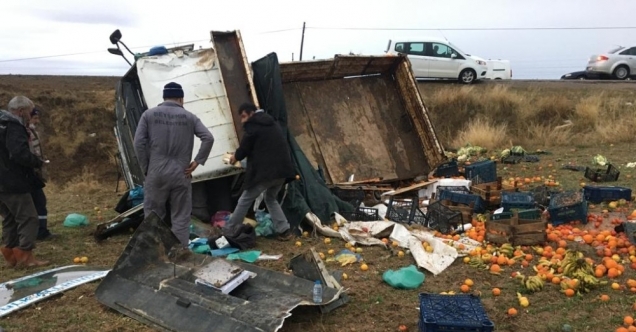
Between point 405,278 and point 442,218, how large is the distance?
199cm

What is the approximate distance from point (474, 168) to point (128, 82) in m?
5.69

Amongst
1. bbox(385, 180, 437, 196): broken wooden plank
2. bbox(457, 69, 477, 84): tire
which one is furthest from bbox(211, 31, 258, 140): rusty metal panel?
bbox(457, 69, 477, 84): tire

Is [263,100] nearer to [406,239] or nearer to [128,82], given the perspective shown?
[128,82]

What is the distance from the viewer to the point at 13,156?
17.8 feet

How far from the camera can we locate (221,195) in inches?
301

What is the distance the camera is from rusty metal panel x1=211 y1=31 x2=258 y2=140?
763 cm

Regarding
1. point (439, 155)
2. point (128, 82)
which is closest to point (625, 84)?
point (439, 155)

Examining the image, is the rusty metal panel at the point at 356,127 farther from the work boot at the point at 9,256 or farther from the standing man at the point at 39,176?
the work boot at the point at 9,256

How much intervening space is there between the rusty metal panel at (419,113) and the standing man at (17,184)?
243 inches

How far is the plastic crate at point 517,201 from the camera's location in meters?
7.04

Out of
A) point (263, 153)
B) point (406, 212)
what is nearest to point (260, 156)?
point (263, 153)

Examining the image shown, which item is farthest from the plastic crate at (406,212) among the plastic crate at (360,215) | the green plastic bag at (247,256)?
the green plastic bag at (247,256)

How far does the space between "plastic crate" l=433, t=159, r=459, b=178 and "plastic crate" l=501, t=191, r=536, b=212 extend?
246 centimetres

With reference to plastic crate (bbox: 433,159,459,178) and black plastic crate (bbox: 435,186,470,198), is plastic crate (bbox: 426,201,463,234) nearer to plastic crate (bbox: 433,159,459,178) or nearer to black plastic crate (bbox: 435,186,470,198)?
black plastic crate (bbox: 435,186,470,198)
